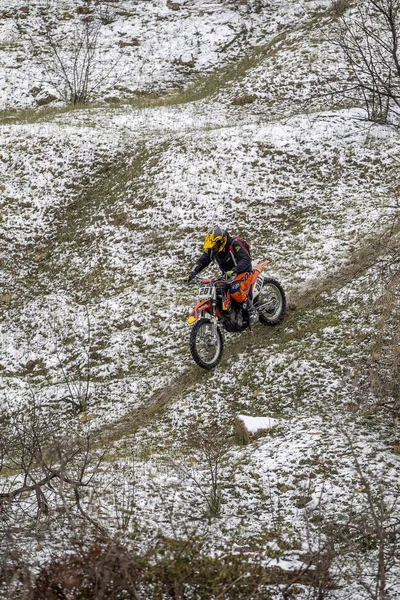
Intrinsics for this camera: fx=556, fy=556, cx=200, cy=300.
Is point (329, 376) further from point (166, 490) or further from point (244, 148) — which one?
point (244, 148)

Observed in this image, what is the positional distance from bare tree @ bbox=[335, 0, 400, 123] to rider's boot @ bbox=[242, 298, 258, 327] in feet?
12.3

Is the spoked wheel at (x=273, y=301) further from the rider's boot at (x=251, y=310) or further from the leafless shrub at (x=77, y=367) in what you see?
the leafless shrub at (x=77, y=367)

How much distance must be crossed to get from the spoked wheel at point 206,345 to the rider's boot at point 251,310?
635 mm

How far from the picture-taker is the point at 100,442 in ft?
27.6

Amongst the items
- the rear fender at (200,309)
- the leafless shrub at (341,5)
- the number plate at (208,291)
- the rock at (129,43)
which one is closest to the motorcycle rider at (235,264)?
the number plate at (208,291)

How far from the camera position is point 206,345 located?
9.70 metres

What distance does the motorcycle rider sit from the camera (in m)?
9.48

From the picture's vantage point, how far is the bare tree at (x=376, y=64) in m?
6.62

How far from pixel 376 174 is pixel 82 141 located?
8.88 m

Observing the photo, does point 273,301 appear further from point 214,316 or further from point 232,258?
point 214,316

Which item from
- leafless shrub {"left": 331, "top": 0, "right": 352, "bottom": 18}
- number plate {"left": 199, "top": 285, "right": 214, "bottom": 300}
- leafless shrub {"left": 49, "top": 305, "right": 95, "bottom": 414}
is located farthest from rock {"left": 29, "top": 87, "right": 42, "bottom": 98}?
number plate {"left": 199, "top": 285, "right": 214, "bottom": 300}

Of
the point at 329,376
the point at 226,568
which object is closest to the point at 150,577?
the point at 226,568

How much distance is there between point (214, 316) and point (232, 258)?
1.08 meters

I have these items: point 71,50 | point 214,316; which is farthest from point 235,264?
point 71,50
